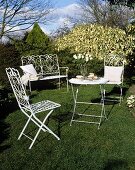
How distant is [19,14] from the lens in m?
23.3

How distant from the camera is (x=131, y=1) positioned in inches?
387

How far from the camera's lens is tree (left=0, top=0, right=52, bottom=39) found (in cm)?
2181

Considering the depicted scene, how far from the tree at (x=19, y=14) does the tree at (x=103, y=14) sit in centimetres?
490

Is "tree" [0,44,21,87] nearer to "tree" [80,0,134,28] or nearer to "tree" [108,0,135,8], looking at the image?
"tree" [108,0,135,8]

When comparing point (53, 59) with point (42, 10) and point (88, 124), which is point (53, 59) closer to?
point (88, 124)

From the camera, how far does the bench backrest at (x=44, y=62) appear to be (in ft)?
39.8

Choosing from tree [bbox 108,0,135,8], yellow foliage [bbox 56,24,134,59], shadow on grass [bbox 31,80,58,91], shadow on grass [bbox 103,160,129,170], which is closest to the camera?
shadow on grass [bbox 103,160,129,170]

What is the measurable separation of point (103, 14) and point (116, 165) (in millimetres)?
24366

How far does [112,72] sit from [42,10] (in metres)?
15.6

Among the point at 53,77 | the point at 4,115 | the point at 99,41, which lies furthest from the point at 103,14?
the point at 4,115

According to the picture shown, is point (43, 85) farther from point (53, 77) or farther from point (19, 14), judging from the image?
point (19, 14)

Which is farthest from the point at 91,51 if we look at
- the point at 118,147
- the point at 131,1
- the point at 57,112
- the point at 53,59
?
the point at 118,147

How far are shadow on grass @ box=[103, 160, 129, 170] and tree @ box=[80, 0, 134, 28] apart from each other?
69.9 feet

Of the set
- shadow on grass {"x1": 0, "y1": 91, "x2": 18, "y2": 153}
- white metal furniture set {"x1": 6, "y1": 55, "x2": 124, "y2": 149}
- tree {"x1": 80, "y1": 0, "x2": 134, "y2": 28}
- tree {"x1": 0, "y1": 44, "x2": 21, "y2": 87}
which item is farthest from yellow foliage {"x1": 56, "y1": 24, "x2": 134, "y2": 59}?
tree {"x1": 80, "y1": 0, "x2": 134, "y2": 28}
